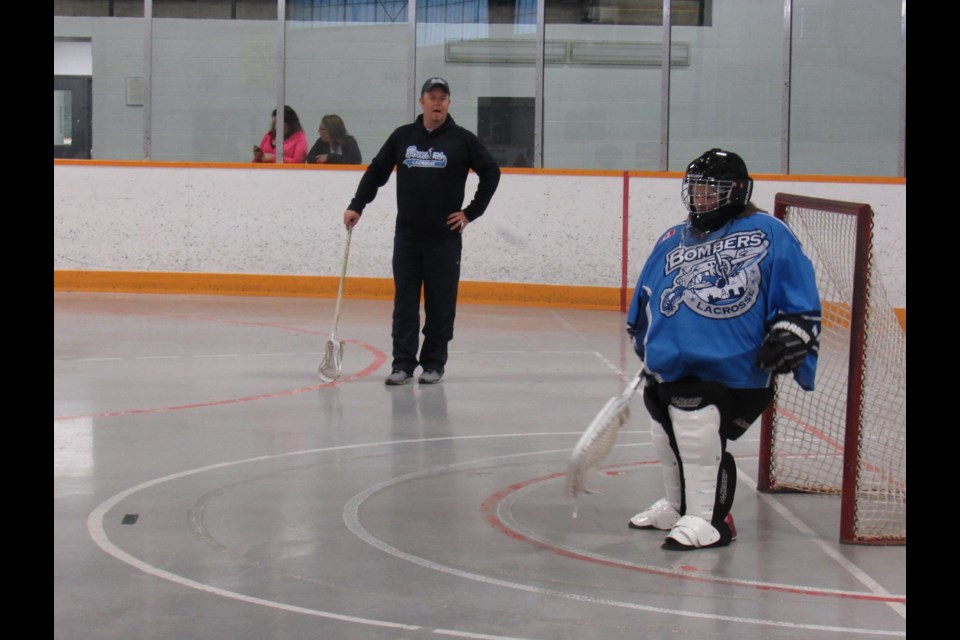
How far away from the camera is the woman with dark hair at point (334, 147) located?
13.4m

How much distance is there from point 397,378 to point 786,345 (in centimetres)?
406

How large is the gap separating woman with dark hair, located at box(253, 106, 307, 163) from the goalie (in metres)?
9.15

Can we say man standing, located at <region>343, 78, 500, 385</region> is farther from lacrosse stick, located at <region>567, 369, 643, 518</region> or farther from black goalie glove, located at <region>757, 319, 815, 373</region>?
black goalie glove, located at <region>757, 319, 815, 373</region>

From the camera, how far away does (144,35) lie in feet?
44.7

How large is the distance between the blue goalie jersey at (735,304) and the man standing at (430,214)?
3626mm


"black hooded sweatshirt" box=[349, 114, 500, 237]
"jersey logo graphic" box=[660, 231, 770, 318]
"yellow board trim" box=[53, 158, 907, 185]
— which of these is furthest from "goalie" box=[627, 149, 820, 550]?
"yellow board trim" box=[53, 158, 907, 185]

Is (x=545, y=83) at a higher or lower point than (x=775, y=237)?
higher

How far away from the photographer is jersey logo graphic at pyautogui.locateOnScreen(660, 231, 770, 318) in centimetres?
451

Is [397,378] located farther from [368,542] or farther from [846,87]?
[846,87]

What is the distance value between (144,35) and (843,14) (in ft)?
21.5

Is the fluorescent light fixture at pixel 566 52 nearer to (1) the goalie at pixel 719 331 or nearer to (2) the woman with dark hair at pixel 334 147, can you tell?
(2) the woman with dark hair at pixel 334 147
